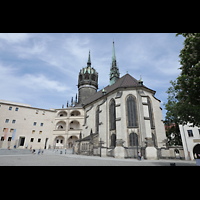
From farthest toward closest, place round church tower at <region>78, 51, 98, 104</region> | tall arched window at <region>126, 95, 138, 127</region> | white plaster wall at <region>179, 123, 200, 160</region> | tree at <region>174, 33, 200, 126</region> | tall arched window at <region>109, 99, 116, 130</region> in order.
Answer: round church tower at <region>78, 51, 98, 104</region>, tall arched window at <region>109, 99, 116, 130</region>, tall arched window at <region>126, 95, 138, 127</region>, white plaster wall at <region>179, 123, 200, 160</region>, tree at <region>174, 33, 200, 126</region>

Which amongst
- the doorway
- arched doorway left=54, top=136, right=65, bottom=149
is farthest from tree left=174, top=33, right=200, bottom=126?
the doorway

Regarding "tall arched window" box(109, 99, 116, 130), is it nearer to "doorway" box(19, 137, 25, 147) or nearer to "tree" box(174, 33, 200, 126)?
"tree" box(174, 33, 200, 126)

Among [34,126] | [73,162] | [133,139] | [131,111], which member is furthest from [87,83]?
[73,162]

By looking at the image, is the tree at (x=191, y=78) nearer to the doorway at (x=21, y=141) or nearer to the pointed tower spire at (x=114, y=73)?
the pointed tower spire at (x=114, y=73)

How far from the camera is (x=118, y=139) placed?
22109 millimetres

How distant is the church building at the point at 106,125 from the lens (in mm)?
21781

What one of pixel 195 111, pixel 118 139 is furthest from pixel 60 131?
pixel 195 111

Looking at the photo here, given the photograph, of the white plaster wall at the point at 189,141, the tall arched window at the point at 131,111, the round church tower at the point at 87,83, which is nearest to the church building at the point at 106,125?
the tall arched window at the point at 131,111

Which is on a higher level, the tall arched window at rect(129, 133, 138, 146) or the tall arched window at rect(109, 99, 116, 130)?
the tall arched window at rect(109, 99, 116, 130)

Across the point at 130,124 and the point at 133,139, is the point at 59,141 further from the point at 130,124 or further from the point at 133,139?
the point at 133,139

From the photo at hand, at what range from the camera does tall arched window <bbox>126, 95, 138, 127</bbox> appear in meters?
23.1

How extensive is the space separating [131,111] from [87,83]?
1252 inches
